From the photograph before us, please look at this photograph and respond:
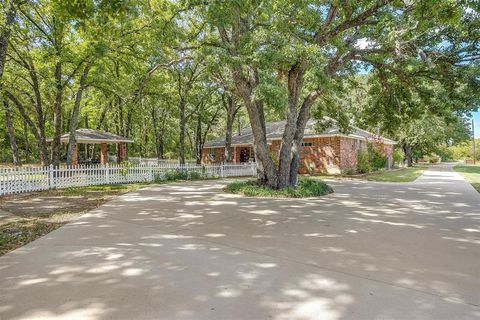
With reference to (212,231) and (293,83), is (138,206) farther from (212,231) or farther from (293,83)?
(293,83)

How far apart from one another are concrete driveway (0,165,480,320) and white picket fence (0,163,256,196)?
5947mm

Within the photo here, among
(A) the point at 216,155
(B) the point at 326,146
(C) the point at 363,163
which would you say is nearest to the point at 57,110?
(A) the point at 216,155

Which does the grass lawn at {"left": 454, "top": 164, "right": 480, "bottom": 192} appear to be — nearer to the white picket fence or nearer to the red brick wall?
the white picket fence

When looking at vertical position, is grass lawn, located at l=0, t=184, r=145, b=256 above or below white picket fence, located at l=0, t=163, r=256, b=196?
below

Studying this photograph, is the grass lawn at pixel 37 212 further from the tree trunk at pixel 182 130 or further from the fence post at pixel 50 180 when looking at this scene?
the tree trunk at pixel 182 130

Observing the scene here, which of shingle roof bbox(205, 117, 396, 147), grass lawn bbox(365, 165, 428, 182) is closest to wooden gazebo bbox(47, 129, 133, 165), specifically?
shingle roof bbox(205, 117, 396, 147)

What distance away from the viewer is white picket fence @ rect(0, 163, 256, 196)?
11.1 m

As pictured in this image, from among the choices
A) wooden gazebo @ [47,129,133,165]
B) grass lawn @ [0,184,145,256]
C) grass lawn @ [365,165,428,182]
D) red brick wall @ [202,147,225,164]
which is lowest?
grass lawn @ [365,165,428,182]

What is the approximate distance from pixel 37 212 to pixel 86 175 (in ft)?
20.5

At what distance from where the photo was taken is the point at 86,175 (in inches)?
539

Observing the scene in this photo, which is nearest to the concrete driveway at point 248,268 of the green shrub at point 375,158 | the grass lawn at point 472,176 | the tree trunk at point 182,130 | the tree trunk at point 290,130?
the tree trunk at point 290,130

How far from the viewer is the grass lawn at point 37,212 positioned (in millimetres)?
5472

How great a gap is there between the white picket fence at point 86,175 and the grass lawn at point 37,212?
0.54 meters

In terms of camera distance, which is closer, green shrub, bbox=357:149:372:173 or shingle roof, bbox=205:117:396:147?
shingle roof, bbox=205:117:396:147
